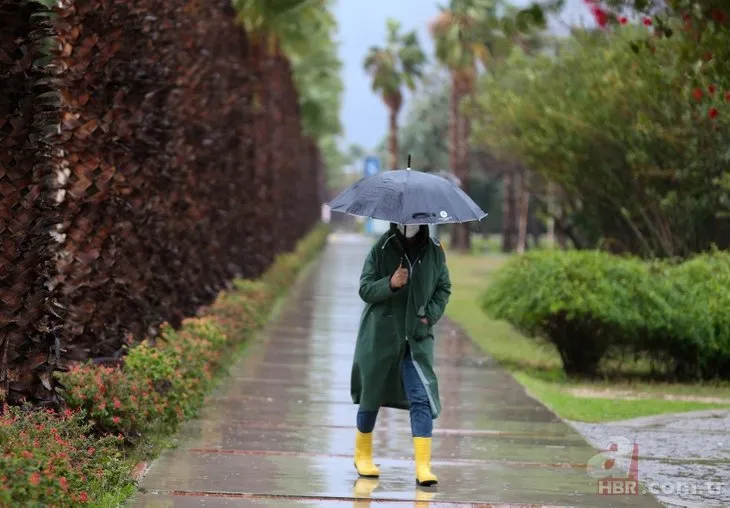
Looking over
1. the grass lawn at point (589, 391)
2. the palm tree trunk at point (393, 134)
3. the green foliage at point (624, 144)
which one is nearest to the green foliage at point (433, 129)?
the palm tree trunk at point (393, 134)

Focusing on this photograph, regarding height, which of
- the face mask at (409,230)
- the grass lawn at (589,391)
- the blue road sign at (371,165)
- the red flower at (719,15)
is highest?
the blue road sign at (371,165)

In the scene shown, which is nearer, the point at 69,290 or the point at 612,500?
the point at 612,500

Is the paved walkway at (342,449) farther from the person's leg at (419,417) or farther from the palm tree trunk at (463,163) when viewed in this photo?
the palm tree trunk at (463,163)

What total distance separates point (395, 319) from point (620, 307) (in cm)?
682

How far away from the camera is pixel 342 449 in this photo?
11016 mm

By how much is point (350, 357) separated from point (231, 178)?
6051mm

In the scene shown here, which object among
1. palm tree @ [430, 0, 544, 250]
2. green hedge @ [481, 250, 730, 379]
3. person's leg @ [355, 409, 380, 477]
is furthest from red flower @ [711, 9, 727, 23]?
palm tree @ [430, 0, 544, 250]

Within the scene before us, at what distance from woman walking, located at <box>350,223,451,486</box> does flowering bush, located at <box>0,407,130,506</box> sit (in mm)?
1718

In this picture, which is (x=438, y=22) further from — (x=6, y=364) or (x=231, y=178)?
(x=6, y=364)

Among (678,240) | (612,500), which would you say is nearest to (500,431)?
(612,500)

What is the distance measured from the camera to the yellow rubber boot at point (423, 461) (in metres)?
9.34

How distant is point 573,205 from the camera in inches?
1141

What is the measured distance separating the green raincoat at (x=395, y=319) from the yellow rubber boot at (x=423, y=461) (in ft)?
0.65

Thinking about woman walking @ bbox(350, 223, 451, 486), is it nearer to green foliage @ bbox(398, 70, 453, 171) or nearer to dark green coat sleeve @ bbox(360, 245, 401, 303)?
dark green coat sleeve @ bbox(360, 245, 401, 303)
